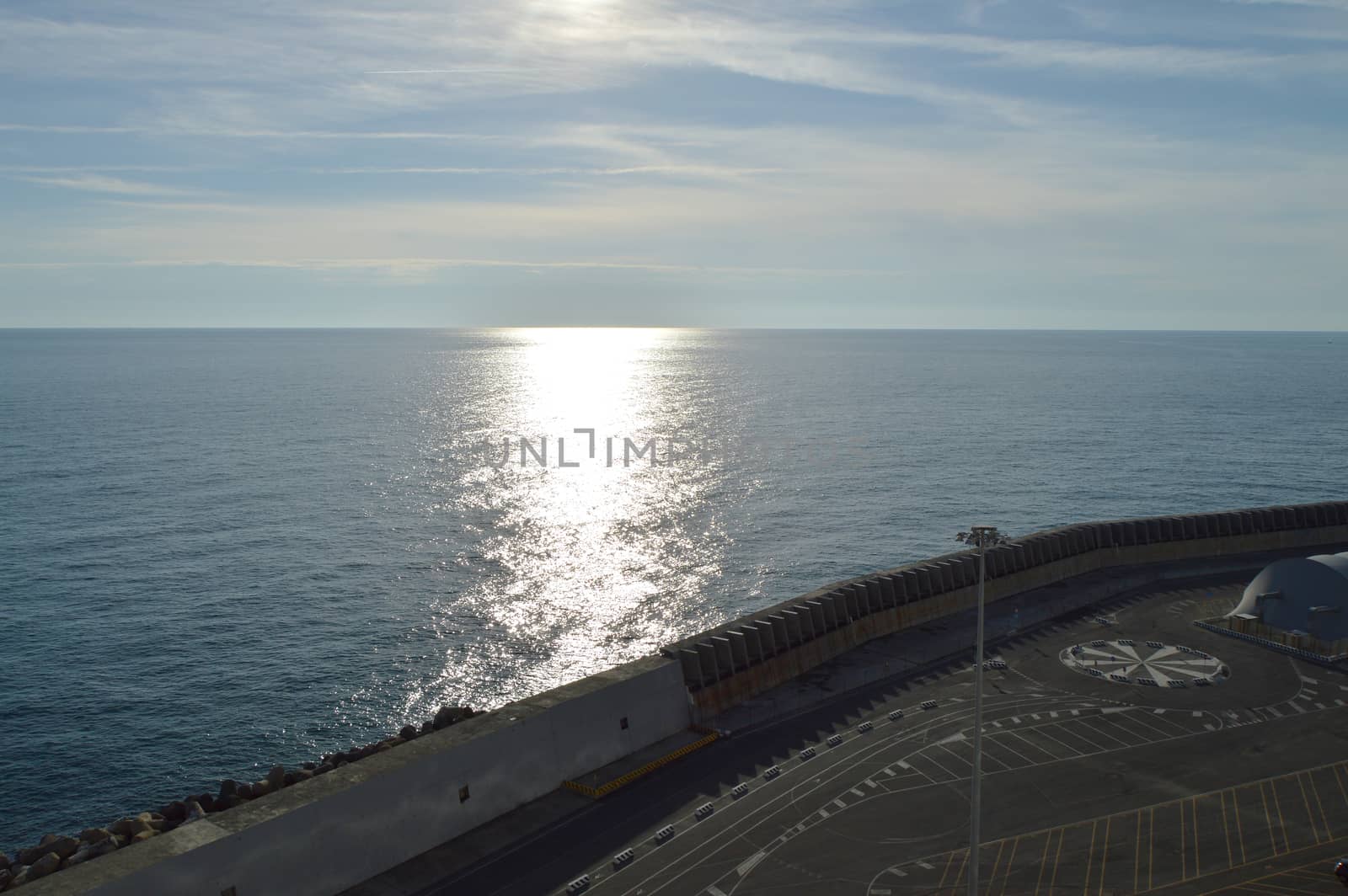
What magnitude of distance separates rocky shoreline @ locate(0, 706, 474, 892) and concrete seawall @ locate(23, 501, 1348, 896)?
3.08 meters

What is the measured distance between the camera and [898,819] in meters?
39.2

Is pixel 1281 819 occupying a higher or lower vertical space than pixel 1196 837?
higher

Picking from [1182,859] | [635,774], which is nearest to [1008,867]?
[1182,859]

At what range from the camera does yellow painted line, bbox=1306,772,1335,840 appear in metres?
37.7

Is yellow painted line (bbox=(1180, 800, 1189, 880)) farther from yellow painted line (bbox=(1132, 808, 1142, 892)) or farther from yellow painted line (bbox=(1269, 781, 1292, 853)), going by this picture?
yellow painted line (bbox=(1269, 781, 1292, 853))

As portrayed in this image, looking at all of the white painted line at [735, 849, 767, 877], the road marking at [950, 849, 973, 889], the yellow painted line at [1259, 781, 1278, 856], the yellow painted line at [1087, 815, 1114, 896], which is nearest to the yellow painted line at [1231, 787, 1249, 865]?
the yellow painted line at [1259, 781, 1278, 856]

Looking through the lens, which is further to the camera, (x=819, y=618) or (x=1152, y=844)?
(x=819, y=618)

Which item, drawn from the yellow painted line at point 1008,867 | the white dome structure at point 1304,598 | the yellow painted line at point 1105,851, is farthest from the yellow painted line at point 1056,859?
the white dome structure at point 1304,598

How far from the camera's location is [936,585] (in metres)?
69.6

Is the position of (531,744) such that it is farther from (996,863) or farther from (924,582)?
(924,582)

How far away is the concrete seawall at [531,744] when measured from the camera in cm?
3244

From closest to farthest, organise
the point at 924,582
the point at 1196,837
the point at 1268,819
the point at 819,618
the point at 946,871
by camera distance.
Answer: the point at 946,871 → the point at 1196,837 → the point at 1268,819 → the point at 819,618 → the point at 924,582

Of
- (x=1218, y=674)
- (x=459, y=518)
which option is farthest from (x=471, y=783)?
(x=459, y=518)

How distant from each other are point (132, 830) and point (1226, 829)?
4425 centimetres
